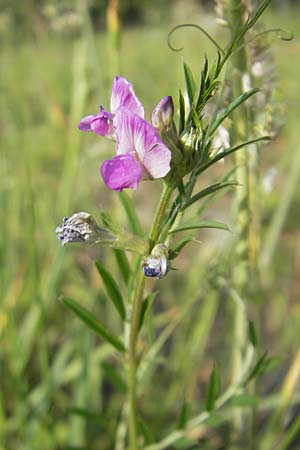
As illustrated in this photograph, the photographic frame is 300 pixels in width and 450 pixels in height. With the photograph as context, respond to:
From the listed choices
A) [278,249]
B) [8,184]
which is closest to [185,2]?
[278,249]

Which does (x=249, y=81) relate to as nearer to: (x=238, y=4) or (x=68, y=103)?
(x=238, y=4)

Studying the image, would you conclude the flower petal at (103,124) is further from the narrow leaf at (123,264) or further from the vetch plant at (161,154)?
the narrow leaf at (123,264)

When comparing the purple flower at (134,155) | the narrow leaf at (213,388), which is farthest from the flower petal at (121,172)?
the narrow leaf at (213,388)

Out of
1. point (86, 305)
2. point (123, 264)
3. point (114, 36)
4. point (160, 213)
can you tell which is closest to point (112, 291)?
point (123, 264)

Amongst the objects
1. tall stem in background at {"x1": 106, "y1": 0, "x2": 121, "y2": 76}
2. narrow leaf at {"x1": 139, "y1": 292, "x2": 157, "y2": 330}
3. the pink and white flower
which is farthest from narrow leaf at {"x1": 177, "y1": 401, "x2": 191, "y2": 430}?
tall stem in background at {"x1": 106, "y1": 0, "x2": 121, "y2": 76}

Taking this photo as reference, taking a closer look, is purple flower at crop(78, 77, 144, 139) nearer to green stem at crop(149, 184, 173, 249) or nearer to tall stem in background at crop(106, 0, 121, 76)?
green stem at crop(149, 184, 173, 249)
